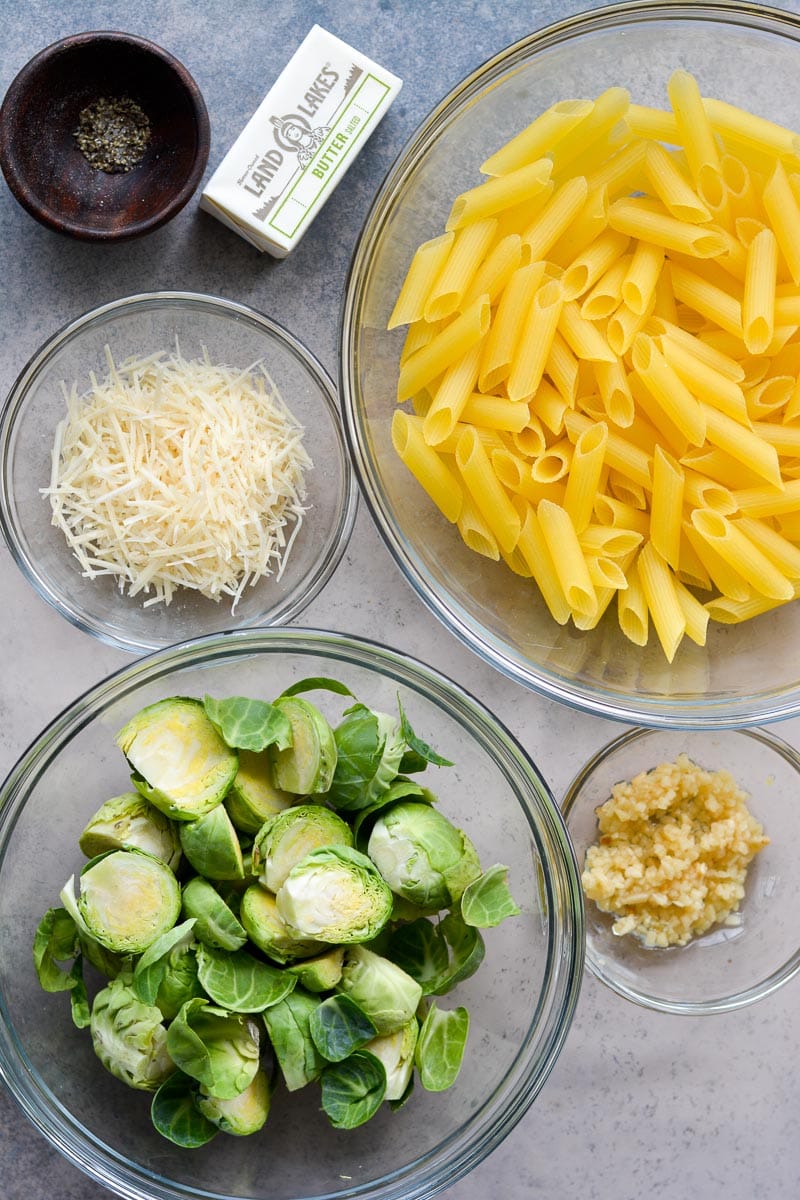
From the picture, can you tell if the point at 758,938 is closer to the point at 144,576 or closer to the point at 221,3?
the point at 144,576

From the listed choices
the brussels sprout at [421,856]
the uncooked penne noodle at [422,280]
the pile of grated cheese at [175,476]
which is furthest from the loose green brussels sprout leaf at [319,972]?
the uncooked penne noodle at [422,280]

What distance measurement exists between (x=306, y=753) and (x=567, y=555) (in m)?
0.42

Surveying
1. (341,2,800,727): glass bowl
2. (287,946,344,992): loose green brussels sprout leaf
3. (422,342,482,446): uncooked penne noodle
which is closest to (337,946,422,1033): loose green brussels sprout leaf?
(287,946,344,992): loose green brussels sprout leaf

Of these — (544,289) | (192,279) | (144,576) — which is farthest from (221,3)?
(144,576)

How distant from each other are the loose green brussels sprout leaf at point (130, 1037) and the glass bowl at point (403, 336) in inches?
25.3

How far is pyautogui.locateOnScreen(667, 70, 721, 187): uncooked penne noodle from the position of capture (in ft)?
4.43

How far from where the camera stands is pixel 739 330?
1373 mm

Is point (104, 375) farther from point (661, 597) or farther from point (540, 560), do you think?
point (661, 597)

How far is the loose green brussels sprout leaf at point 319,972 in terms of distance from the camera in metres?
1.31

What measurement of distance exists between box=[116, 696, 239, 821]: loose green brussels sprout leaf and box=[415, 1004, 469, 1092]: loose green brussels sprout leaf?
15.5 inches

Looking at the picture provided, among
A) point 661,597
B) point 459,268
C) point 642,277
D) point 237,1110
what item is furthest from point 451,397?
point 237,1110

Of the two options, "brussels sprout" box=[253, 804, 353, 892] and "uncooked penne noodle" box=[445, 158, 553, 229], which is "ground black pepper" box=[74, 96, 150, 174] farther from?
"brussels sprout" box=[253, 804, 353, 892]

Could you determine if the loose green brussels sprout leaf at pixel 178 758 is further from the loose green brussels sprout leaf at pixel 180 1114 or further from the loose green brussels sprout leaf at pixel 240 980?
the loose green brussels sprout leaf at pixel 180 1114

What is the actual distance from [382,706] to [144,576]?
0.41 metres
